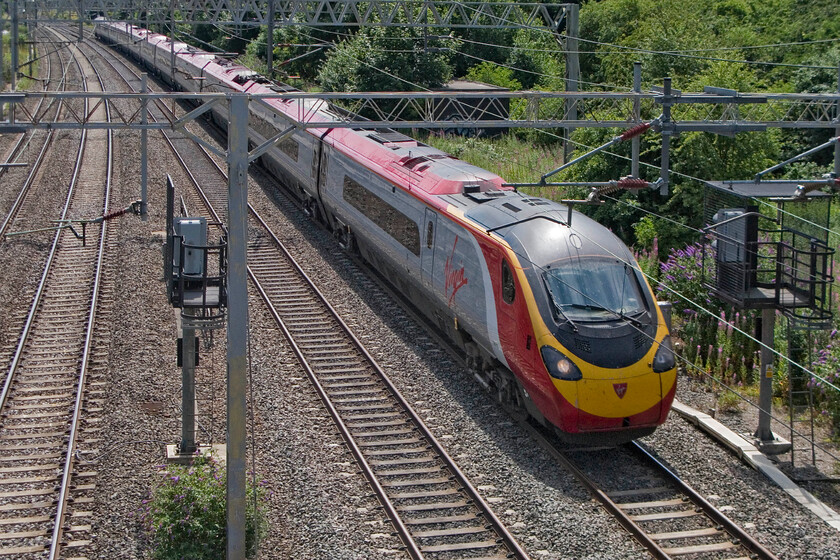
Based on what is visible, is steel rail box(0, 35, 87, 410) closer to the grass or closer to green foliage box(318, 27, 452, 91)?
→ the grass

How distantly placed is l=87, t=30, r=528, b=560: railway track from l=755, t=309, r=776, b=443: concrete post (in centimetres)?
385

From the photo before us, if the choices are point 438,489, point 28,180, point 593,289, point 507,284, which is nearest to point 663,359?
point 593,289

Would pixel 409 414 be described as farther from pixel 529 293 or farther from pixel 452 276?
pixel 529 293

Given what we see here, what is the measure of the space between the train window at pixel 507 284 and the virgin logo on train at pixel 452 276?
1.37 metres

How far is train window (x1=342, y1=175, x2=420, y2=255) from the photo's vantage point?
16.4 metres

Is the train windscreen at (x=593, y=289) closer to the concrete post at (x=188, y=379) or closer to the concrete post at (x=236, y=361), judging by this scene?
the concrete post at (x=236, y=361)

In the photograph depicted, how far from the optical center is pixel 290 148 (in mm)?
24953

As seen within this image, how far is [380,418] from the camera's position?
44.0 feet

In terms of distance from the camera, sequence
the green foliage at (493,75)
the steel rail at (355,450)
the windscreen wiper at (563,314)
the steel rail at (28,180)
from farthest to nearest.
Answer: the green foliage at (493,75), the steel rail at (28,180), the windscreen wiper at (563,314), the steel rail at (355,450)

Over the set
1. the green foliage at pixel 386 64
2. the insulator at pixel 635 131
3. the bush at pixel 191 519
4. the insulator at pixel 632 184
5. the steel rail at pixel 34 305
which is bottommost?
the bush at pixel 191 519

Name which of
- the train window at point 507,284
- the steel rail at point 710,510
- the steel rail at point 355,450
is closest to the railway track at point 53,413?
the steel rail at point 355,450

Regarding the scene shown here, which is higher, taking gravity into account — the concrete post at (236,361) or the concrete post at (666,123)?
the concrete post at (666,123)

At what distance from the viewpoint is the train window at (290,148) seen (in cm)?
2445

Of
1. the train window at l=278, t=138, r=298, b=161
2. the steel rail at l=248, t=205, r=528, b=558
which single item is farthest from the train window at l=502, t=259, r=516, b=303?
the train window at l=278, t=138, r=298, b=161
